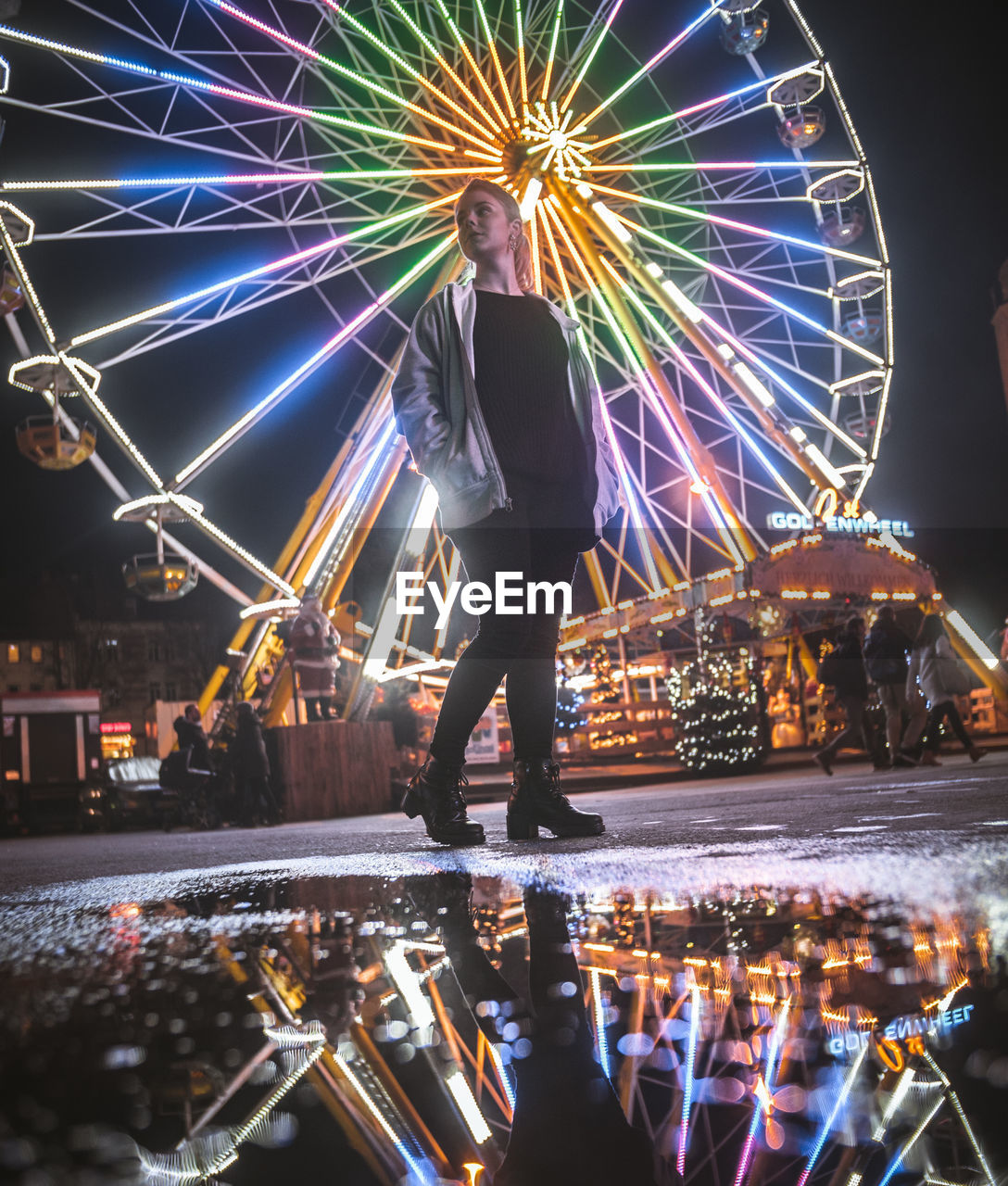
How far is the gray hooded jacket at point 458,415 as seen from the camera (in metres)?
2.69

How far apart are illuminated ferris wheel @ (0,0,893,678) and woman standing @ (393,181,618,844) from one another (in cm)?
863

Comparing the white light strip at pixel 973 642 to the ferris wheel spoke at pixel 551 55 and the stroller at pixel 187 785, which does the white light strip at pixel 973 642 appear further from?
the stroller at pixel 187 785

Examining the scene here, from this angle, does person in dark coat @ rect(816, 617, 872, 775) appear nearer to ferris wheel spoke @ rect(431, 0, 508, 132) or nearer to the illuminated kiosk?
the illuminated kiosk

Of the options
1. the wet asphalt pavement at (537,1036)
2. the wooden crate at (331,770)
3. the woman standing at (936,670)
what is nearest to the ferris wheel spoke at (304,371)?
the wooden crate at (331,770)

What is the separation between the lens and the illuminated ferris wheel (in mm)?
10930

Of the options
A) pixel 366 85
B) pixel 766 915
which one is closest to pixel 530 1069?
pixel 766 915

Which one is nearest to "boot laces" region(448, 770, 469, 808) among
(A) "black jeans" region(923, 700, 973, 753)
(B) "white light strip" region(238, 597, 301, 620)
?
(A) "black jeans" region(923, 700, 973, 753)

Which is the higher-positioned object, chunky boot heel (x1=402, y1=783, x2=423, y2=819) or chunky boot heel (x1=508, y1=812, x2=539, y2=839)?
chunky boot heel (x1=402, y1=783, x2=423, y2=819)

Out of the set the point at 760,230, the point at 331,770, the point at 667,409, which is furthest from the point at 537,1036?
the point at 760,230

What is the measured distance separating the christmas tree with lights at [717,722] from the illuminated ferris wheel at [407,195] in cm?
180

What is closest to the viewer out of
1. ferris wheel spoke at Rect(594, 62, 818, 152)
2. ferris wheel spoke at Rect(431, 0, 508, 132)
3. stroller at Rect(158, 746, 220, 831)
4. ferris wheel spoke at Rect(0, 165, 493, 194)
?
ferris wheel spoke at Rect(0, 165, 493, 194)

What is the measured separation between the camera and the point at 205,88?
10664mm


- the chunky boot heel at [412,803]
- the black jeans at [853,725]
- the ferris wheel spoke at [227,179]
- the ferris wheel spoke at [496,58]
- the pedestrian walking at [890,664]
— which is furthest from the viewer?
the ferris wheel spoke at [496,58]

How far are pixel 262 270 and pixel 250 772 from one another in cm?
597
